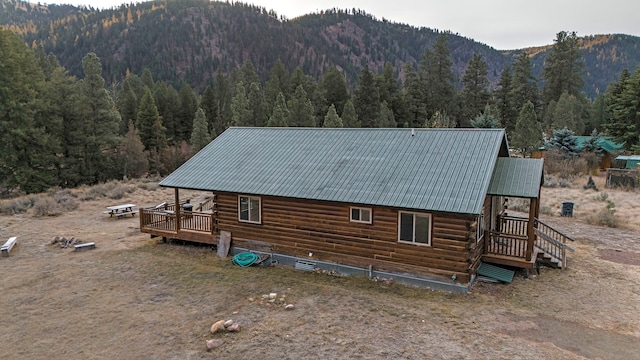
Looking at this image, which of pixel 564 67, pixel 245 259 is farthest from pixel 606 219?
pixel 564 67

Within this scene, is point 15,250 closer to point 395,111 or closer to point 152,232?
point 152,232

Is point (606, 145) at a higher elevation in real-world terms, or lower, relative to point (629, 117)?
lower

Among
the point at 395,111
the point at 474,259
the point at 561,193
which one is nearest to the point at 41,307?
the point at 474,259

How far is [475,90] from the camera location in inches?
2352

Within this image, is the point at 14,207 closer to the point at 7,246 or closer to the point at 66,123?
the point at 7,246

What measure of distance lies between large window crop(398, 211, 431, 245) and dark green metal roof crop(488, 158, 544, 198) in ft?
7.31

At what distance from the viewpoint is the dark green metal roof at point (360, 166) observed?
11852 millimetres

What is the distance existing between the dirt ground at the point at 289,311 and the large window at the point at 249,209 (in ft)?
5.66

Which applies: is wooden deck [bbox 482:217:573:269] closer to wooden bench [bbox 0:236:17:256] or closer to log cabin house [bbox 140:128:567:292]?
log cabin house [bbox 140:128:567:292]

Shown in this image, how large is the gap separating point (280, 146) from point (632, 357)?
12.3 meters

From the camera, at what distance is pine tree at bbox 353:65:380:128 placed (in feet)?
167

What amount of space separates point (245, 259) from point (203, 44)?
532ft

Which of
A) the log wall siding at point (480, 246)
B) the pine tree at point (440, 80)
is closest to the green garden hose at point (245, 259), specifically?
the log wall siding at point (480, 246)

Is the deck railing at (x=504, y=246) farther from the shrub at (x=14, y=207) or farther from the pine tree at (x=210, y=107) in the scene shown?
the pine tree at (x=210, y=107)
